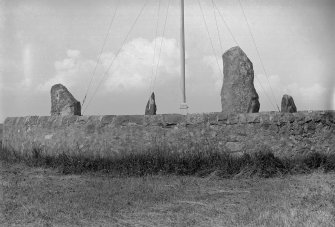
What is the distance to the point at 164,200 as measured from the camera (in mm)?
7840

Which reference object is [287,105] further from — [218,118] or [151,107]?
[151,107]

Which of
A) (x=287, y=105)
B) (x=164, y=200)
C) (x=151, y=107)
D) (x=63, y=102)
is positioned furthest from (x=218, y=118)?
(x=63, y=102)

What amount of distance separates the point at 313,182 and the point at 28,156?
6.95m

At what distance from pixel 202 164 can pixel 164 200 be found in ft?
8.76

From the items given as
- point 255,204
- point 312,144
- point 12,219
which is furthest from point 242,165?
point 12,219

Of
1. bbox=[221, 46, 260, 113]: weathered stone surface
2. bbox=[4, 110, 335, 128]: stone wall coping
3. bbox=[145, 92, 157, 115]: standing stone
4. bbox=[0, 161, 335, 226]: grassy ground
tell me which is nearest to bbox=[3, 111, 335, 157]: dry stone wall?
bbox=[4, 110, 335, 128]: stone wall coping

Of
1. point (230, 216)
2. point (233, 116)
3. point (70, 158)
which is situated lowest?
point (230, 216)

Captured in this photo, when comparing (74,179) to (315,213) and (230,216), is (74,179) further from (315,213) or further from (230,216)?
(315,213)

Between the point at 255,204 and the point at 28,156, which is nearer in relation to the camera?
the point at 255,204

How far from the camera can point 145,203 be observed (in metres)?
7.59

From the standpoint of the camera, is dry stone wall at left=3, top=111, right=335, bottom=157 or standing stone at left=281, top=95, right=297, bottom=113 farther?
standing stone at left=281, top=95, right=297, bottom=113

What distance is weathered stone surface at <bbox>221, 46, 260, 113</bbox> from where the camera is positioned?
12055mm

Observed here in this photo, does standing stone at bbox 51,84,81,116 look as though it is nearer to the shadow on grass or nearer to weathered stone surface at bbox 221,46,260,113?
the shadow on grass

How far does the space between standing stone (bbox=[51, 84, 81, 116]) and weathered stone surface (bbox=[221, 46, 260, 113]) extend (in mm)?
3859
